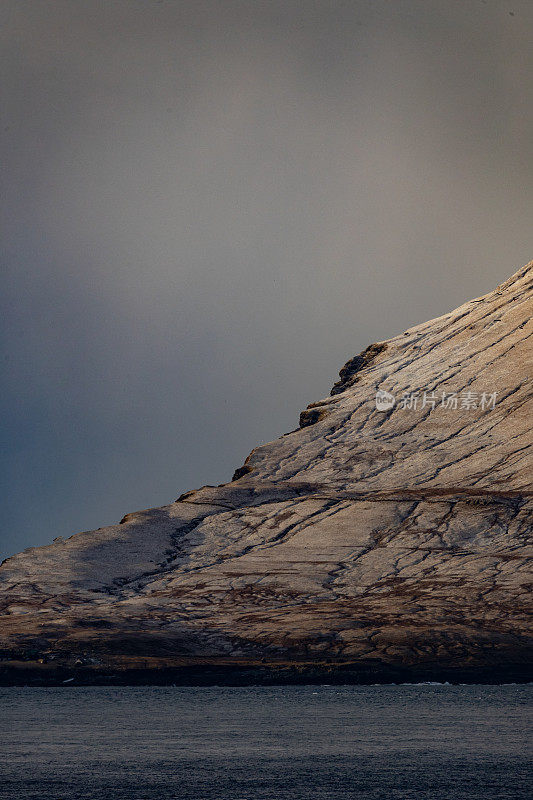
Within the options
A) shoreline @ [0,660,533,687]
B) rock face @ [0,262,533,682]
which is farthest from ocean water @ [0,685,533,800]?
rock face @ [0,262,533,682]

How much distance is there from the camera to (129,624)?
4619 cm

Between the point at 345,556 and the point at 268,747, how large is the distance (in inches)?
1591

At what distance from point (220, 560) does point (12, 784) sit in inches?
1846

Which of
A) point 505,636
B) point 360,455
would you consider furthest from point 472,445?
point 505,636
